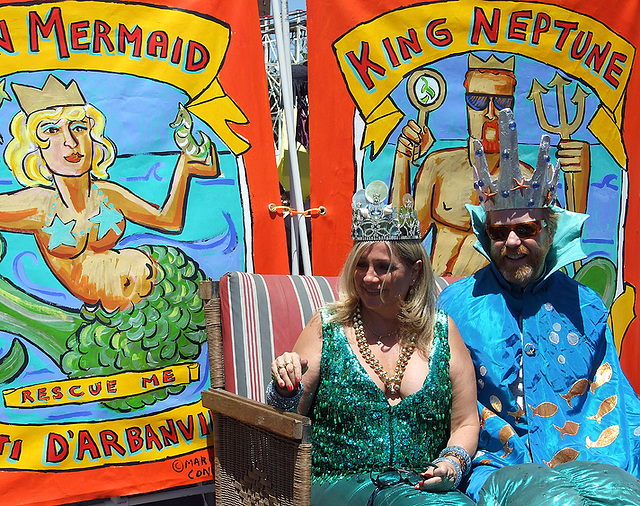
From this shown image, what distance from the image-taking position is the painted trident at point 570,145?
3602 mm

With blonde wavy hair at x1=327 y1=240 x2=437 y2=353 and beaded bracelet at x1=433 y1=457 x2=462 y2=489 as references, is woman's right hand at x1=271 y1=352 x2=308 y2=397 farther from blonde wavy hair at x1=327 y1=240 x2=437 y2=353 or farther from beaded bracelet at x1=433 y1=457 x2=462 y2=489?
beaded bracelet at x1=433 y1=457 x2=462 y2=489

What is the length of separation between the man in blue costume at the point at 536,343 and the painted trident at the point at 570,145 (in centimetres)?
121

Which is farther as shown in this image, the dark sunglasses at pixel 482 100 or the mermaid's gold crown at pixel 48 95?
the dark sunglasses at pixel 482 100

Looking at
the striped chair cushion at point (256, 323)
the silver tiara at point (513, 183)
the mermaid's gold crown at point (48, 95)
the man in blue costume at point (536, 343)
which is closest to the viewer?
the man in blue costume at point (536, 343)

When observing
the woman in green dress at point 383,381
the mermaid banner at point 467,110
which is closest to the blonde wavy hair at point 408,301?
the woman in green dress at point 383,381

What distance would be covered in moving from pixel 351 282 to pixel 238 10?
1.47 meters

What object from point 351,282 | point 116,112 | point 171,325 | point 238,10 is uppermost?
point 238,10

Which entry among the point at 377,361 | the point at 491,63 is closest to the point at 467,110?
the point at 491,63

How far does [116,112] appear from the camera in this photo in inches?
112

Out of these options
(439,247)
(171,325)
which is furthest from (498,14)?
(171,325)

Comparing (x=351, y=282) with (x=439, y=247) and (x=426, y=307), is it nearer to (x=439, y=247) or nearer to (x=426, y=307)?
(x=426, y=307)

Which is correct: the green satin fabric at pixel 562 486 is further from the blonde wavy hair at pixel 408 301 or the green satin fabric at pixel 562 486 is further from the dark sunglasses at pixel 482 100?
the dark sunglasses at pixel 482 100

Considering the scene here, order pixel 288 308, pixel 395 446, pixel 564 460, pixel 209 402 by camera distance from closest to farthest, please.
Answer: pixel 395 446
pixel 564 460
pixel 209 402
pixel 288 308

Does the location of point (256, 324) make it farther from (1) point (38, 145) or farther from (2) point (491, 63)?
(2) point (491, 63)
